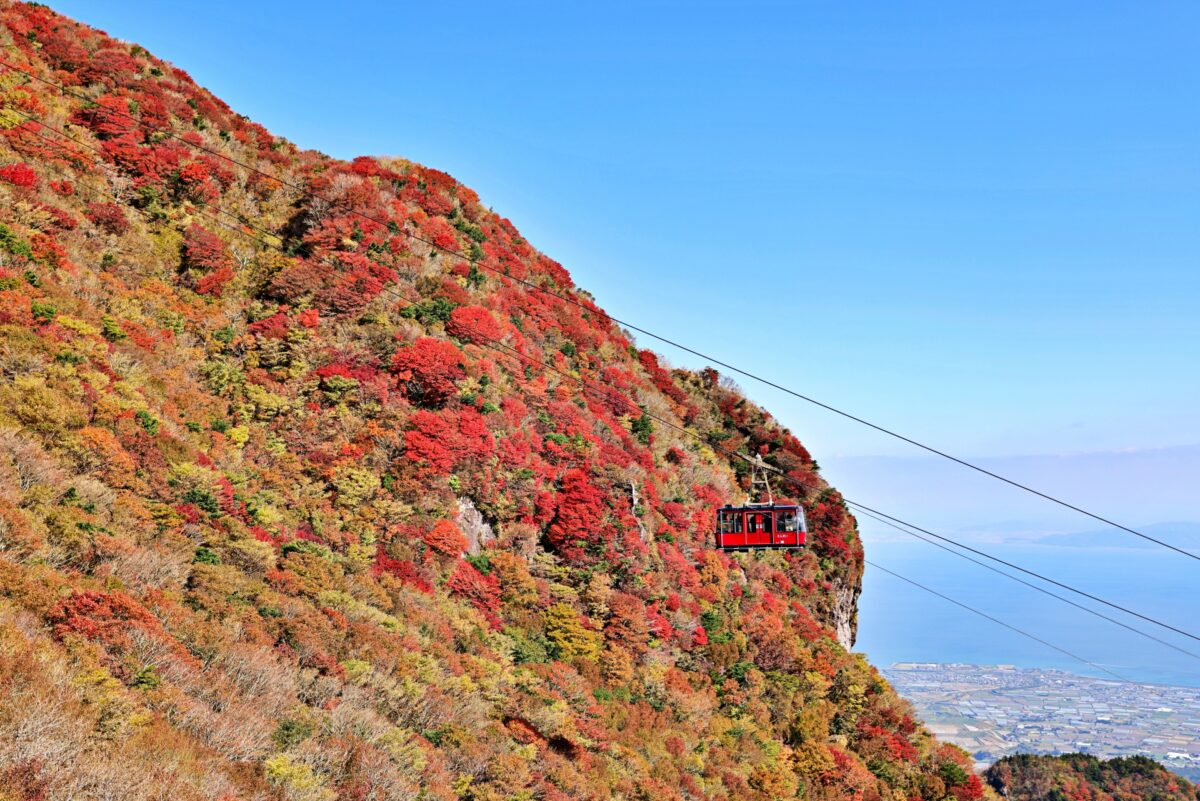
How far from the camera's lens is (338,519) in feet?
83.5

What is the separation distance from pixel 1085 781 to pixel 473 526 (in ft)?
215

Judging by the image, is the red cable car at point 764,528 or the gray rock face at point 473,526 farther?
the gray rock face at point 473,526

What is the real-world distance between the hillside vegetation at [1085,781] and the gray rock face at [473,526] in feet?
179

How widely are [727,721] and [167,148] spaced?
38880mm

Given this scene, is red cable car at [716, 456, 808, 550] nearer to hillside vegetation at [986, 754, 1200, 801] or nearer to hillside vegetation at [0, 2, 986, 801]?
hillside vegetation at [0, 2, 986, 801]

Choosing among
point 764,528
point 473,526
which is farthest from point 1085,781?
point 473,526

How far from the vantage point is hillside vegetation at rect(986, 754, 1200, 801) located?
196 ft

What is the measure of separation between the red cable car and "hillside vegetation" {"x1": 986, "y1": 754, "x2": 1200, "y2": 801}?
157ft

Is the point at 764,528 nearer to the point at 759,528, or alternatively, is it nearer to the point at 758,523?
the point at 759,528

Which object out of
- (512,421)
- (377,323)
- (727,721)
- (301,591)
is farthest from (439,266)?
(727,721)

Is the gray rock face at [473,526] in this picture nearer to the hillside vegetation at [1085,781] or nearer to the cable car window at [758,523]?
the cable car window at [758,523]

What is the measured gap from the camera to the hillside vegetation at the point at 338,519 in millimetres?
13086

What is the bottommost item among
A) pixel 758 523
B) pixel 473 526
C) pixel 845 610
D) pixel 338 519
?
pixel 338 519

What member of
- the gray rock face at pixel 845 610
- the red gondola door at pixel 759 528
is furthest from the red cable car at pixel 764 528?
the gray rock face at pixel 845 610
